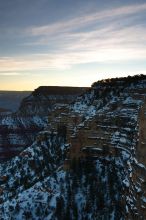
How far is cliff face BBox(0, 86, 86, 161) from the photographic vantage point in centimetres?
12812

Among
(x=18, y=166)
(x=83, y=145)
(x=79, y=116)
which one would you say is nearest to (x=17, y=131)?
(x=18, y=166)

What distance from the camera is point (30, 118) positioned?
477 ft

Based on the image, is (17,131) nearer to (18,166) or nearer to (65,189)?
(18,166)

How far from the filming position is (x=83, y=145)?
50.1 meters

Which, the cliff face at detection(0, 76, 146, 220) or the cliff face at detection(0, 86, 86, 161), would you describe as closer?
the cliff face at detection(0, 76, 146, 220)

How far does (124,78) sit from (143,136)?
1451cm

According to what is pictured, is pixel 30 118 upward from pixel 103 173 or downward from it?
downward

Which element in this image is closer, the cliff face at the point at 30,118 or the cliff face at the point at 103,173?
the cliff face at the point at 103,173

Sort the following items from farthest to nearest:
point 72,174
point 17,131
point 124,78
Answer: point 17,131 → point 124,78 → point 72,174

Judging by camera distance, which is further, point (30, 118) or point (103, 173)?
point (30, 118)

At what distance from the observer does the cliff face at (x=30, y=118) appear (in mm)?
→ 128125

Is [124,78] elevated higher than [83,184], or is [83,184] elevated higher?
[124,78]

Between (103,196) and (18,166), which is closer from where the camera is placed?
(103,196)

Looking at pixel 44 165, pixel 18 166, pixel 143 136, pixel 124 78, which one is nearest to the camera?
pixel 143 136
